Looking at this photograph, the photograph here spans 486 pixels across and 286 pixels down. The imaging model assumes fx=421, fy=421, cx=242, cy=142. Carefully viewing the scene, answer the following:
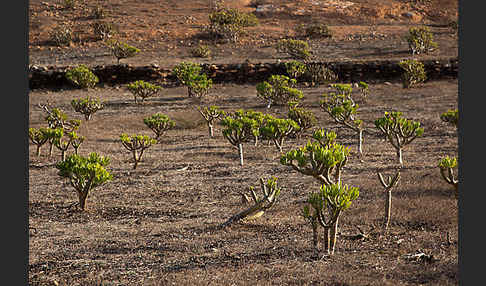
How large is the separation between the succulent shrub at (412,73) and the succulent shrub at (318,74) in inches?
230

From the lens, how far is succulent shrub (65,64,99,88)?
3462 centimetres

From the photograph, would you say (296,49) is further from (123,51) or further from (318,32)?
(123,51)

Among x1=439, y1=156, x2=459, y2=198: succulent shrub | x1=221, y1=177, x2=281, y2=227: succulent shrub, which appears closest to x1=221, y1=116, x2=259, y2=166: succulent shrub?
x1=221, y1=177, x2=281, y2=227: succulent shrub

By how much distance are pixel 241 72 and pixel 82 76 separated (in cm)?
1382

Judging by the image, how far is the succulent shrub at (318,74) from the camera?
122ft

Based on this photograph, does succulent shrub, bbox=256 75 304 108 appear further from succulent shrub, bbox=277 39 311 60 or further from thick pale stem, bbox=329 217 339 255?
thick pale stem, bbox=329 217 339 255

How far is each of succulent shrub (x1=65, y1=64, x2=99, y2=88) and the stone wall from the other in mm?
2803

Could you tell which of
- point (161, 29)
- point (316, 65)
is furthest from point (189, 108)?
point (161, 29)

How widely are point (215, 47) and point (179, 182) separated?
3396 cm

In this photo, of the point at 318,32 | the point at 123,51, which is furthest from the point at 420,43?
the point at 123,51

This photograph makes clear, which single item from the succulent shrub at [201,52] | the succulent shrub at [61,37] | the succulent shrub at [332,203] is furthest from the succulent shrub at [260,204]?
the succulent shrub at [61,37]

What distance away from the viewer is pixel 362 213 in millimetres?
11250

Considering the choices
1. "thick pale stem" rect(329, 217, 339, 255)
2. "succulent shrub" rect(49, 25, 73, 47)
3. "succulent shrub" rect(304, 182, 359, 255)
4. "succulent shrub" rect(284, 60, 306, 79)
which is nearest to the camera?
"succulent shrub" rect(304, 182, 359, 255)

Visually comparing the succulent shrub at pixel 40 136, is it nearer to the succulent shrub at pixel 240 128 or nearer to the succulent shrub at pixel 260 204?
the succulent shrub at pixel 240 128
